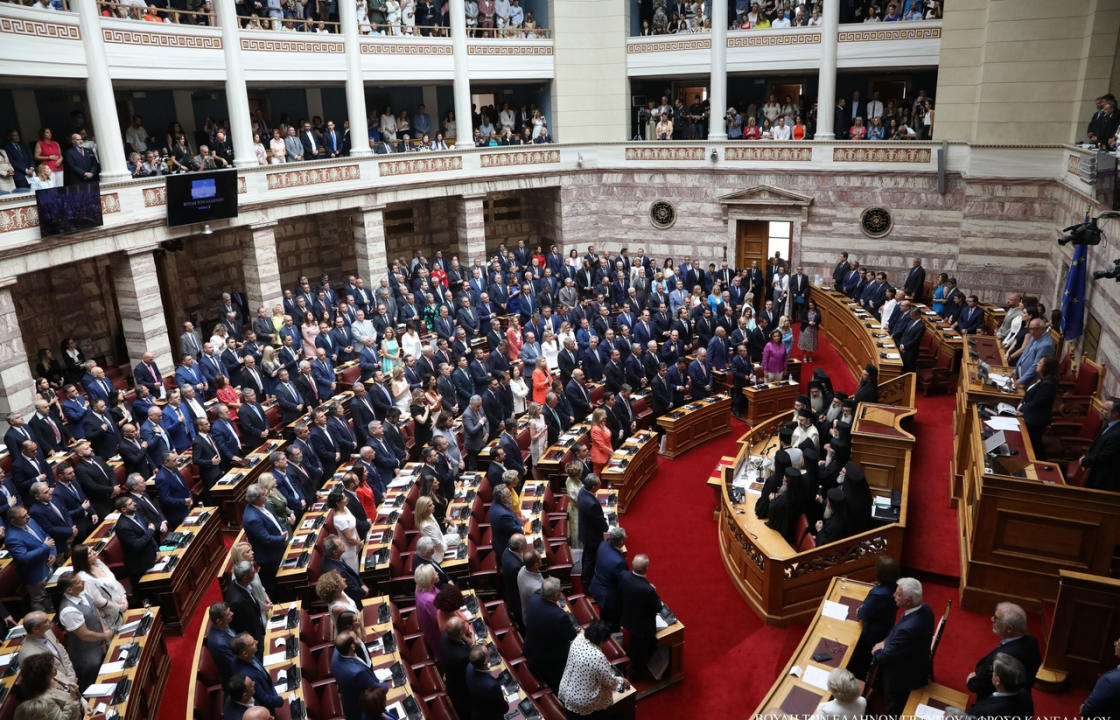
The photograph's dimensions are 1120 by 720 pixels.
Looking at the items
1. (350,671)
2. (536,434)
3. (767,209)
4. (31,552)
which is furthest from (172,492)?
(767,209)

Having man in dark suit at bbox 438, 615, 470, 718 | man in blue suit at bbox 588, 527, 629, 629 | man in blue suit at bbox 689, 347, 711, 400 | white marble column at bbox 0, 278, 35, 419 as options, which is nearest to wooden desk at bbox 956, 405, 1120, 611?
man in blue suit at bbox 588, 527, 629, 629

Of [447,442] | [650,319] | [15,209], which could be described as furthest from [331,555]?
[650,319]

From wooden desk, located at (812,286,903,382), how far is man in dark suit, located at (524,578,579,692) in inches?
343

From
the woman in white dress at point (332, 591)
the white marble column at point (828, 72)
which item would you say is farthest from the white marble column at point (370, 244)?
the woman in white dress at point (332, 591)

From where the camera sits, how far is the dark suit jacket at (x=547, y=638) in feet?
22.1

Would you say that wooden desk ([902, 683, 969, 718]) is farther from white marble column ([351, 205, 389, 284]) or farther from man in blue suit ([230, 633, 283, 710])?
white marble column ([351, 205, 389, 284])

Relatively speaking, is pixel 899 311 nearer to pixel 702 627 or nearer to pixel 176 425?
pixel 702 627

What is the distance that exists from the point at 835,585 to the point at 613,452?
→ 4.67 metres

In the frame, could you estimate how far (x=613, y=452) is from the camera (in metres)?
11.8

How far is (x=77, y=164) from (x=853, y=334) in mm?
15569

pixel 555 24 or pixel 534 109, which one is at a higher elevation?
pixel 555 24

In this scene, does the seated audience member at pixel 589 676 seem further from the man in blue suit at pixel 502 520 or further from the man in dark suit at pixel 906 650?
the man in blue suit at pixel 502 520

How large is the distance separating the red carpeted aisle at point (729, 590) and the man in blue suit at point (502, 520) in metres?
2.17

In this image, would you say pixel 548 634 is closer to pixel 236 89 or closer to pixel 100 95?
pixel 100 95
